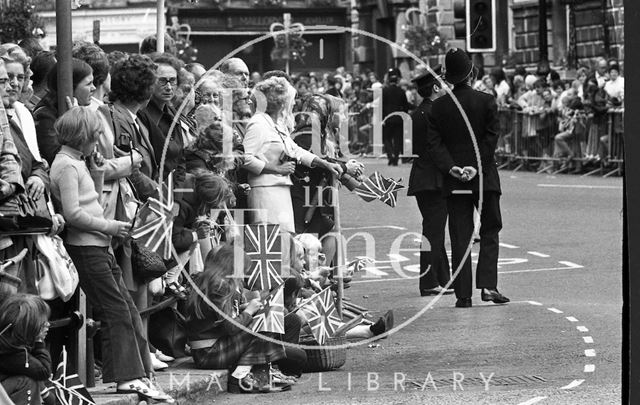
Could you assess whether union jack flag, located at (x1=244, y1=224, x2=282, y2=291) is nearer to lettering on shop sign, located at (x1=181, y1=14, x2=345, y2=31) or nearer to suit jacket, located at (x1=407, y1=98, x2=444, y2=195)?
suit jacket, located at (x1=407, y1=98, x2=444, y2=195)

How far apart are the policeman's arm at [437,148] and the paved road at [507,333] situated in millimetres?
1164

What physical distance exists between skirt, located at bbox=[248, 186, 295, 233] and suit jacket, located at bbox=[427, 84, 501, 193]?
2222mm

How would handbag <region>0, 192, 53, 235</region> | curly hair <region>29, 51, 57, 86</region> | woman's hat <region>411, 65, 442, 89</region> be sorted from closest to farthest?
handbag <region>0, 192, 53, 235</region> < curly hair <region>29, 51, 57, 86</region> < woman's hat <region>411, 65, 442, 89</region>

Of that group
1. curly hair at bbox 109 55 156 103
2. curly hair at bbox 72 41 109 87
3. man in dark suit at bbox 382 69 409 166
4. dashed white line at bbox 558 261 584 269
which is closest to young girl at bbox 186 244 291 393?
curly hair at bbox 109 55 156 103

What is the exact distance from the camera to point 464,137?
14.4m

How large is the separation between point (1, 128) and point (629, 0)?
4.35 metres

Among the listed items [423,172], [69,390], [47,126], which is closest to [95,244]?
[47,126]

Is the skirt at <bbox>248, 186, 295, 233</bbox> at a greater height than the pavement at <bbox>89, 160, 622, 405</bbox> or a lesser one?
greater

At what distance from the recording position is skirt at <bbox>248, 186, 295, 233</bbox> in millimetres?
12344

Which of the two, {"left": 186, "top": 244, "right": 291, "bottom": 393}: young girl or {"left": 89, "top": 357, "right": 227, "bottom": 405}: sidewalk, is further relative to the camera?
{"left": 186, "top": 244, "right": 291, "bottom": 393}: young girl

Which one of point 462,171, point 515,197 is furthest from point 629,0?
point 515,197

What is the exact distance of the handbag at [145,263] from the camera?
9.76 m

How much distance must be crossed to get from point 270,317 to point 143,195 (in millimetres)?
1036

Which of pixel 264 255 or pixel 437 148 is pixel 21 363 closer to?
pixel 264 255
